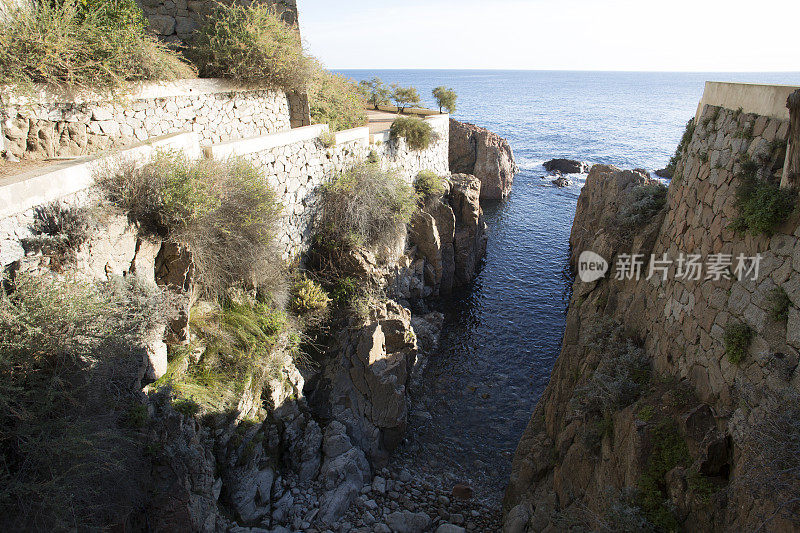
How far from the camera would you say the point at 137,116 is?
27.9ft

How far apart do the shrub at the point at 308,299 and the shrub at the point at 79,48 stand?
543cm

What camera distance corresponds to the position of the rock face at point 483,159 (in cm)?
3148

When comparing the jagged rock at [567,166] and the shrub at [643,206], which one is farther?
the jagged rock at [567,166]

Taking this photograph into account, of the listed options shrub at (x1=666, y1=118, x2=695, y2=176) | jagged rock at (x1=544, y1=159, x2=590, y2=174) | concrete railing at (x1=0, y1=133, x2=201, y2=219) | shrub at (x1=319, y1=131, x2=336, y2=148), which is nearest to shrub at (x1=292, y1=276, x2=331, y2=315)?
shrub at (x1=319, y1=131, x2=336, y2=148)

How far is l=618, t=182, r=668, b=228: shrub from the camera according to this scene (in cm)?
902

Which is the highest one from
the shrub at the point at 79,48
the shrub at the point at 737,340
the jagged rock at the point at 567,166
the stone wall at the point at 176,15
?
the stone wall at the point at 176,15

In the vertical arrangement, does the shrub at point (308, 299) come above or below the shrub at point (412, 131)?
below

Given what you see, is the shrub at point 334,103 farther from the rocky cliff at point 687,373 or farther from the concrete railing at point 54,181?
the rocky cliff at point 687,373

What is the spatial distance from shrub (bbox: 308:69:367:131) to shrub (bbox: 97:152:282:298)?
5.65m

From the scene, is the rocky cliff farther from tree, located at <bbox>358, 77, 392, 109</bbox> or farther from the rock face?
the rock face

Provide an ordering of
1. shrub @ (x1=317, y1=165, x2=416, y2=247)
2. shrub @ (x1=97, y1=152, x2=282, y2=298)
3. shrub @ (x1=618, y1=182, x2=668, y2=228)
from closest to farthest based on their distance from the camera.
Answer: shrub @ (x1=97, y1=152, x2=282, y2=298) < shrub @ (x1=618, y1=182, x2=668, y2=228) < shrub @ (x1=317, y1=165, x2=416, y2=247)

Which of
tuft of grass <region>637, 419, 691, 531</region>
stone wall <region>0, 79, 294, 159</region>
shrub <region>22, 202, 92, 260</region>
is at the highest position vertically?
stone wall <region>0, 79, 294, 159</region>

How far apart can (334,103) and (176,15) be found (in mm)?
5399

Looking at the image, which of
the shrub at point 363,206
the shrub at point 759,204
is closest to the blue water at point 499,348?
the shrub at point 363,206
